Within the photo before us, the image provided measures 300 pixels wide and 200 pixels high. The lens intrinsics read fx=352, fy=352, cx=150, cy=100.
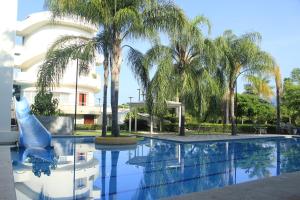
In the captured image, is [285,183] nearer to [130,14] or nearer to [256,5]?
[256,5]

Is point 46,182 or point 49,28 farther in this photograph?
point 49,28

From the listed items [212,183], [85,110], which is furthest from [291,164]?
[85,110]

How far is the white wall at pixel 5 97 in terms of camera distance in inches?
645

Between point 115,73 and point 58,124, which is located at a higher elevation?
point 115,73

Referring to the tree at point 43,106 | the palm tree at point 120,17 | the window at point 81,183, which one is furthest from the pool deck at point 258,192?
the tree at point 43,106

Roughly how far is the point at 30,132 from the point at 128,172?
7.96 metres

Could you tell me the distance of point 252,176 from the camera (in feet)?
32.0

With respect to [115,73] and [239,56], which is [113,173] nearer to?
[115,73]

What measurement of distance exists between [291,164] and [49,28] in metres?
37.1

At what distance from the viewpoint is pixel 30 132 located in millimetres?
16375

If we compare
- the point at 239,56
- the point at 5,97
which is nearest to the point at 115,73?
the point at 5,97

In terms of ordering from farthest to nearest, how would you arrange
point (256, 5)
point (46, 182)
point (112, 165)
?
point (112, 165) < point (46, 182) < point (256, 5)

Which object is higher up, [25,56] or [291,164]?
[25,56]

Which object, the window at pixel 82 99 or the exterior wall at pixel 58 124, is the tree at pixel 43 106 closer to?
the exterior wall at pixel 58 124
